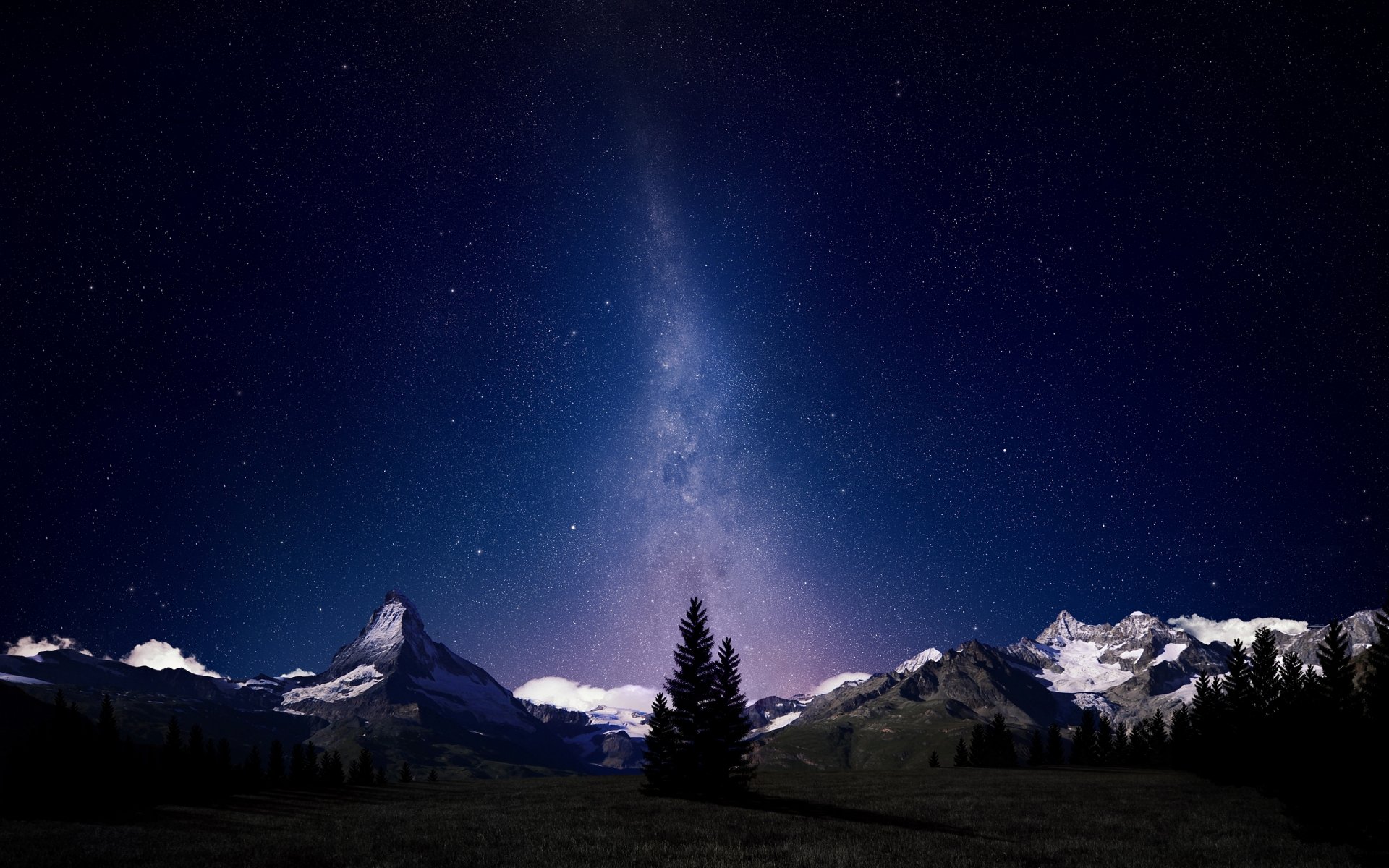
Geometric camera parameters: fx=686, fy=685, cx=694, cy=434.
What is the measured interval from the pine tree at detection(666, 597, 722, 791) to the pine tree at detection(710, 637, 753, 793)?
0.68 feet

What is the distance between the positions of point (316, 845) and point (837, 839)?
48.0ft

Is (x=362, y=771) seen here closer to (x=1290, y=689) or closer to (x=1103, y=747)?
(x=1103, y=747)

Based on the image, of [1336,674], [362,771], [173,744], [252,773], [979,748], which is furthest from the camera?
[362,771]

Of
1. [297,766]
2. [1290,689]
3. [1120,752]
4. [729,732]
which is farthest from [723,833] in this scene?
[1120,752]

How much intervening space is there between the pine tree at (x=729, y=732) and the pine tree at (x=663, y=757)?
2215 mm

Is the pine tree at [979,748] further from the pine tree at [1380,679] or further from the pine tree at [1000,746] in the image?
the pine tree at [1380,679]

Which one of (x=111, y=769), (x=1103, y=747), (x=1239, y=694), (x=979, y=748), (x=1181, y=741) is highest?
(x=1239, y=694)

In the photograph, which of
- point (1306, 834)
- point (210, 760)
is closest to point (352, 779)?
point (210, 760)

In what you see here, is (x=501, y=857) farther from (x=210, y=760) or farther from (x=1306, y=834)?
(x=210, y=760)

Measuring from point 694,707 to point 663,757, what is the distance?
11.1 feet

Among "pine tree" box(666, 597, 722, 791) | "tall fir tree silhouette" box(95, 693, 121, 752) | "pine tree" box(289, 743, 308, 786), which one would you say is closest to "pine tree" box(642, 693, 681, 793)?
"pine tree" box(666, 597, 722, 791)

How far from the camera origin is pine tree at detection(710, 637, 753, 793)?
36750mm

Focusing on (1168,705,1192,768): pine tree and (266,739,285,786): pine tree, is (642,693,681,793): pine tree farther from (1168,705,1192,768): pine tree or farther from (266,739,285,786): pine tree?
(266,739,285,786): pine tree

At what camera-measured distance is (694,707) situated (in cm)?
3800
